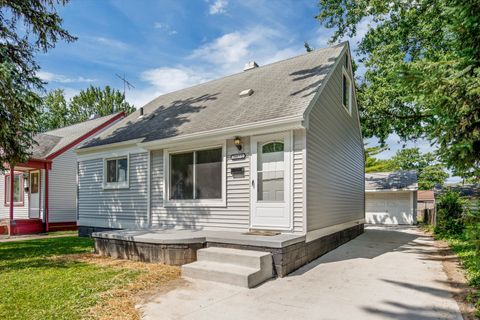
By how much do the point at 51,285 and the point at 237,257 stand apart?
3.04 m

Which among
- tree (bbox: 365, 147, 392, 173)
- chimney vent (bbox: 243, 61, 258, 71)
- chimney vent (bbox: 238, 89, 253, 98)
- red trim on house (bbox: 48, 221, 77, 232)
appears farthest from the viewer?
tree (bbox: 365, 147, 392, 173)

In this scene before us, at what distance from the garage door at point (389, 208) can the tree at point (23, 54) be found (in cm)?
1860

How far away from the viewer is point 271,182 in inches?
268

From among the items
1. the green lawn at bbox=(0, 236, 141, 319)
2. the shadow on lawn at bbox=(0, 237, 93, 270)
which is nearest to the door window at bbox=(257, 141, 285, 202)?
the green lawn at bbox=(0, 236, 141, 319)

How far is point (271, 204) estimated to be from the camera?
6.70 metres

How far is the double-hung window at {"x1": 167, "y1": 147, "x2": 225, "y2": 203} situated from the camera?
25.3 ft

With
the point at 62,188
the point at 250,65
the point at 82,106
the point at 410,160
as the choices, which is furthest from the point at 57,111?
the point at 410,160

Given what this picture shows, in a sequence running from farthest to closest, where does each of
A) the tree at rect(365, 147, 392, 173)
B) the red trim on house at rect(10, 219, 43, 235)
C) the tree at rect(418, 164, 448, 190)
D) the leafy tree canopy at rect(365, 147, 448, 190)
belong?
the tree at rect(418, 164, 448, 190), the leafy tree canopy at rect(365, 147, 448, 190), the tree at rect(365, 147, 392, 173), the red trim on house at rect(10, 219, 43, 235)

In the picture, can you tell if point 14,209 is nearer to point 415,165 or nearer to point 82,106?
point 82,106

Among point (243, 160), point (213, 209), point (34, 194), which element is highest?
point (243, 160)

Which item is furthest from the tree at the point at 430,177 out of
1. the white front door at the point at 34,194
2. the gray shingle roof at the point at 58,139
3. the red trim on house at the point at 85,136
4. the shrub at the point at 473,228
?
the white front door at the point at 34,194

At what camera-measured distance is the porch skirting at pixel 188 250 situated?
559cm

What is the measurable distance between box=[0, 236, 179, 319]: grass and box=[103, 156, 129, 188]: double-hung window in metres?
2.75

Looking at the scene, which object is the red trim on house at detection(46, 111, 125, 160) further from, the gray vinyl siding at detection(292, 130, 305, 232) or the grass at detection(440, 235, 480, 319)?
the grass at detection(440, 235, 480, 319)
